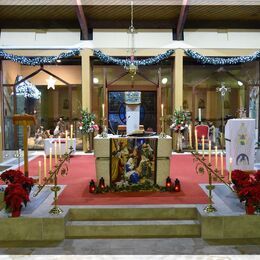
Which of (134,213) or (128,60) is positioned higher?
(128,60)

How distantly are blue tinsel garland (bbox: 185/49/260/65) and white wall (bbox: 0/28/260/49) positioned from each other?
0.33 meters

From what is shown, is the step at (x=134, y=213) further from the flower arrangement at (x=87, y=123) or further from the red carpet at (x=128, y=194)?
the flower arrangement at (x=87, y=123)

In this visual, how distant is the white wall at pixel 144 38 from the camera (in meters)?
10.6

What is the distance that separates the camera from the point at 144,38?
35.0 feet

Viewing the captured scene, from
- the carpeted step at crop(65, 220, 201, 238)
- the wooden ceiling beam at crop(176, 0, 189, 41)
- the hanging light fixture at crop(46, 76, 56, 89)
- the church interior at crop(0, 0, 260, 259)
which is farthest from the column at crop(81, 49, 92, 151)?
the carpeted step at crop(65, 220, 201, 238)

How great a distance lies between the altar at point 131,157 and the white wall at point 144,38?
A: 19.2 feet

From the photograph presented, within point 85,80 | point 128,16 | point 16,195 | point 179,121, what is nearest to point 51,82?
point 85,80

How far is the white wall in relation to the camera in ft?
34.6

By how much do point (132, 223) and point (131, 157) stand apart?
Result: 128 cm

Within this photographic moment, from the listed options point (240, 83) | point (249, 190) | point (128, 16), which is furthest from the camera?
point (240, 83)

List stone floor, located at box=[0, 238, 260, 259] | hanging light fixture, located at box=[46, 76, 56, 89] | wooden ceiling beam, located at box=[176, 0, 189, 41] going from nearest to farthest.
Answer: stone floor, located at box=[0, 238, 260, 259] → wooden ceiling beam, located at box=[176, 0, 189, 41] → hanging light fixture, located at box=[46, 76, 56, 89]

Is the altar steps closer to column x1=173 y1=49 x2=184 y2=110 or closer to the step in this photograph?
the step

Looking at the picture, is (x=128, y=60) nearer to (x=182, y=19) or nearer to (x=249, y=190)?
(x=182, y=19)

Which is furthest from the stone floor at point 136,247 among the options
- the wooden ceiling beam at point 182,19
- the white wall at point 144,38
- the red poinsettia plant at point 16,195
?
the white wall at point 144,38
